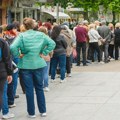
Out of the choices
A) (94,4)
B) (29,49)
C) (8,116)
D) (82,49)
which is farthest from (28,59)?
(94,4)

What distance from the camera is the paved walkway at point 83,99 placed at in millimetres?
9297

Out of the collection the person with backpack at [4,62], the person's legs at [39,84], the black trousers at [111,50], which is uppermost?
the person with backpack at [4,62]

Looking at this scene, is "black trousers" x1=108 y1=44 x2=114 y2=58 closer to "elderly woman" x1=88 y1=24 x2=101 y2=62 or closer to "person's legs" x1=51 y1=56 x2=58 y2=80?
"elderly woman" x1=88 y1=24 x2=101 y2=62

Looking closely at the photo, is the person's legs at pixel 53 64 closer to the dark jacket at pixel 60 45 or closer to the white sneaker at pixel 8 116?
the dark jacket at pixel 60 45

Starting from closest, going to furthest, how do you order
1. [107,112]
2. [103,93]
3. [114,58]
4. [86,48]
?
[107,112], [103,93], [86,48], [114,58]

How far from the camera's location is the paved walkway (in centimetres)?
930

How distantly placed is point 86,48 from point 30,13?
16.5m

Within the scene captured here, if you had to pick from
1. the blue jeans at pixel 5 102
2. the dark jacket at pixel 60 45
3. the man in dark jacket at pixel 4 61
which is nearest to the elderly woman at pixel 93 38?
the dark jacket at pixel 60 45

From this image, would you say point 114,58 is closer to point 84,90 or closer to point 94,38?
point 94,38

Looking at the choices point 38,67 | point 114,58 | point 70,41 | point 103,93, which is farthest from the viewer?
point 114,58

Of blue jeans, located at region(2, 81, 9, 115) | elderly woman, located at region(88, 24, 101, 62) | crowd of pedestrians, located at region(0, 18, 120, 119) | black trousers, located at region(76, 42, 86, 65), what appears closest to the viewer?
crowd of pedestrians, located at region(0, 18, 120, 119)

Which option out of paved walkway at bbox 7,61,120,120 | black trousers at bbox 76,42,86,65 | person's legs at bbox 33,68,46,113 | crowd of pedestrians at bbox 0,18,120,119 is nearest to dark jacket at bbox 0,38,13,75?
crowd of pedestrians at bbox 0,18,120,119

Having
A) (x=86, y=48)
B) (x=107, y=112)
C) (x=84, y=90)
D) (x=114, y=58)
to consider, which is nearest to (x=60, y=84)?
(x=84, y=90)

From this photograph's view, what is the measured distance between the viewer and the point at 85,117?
9.05 meters
